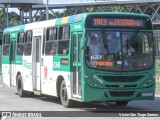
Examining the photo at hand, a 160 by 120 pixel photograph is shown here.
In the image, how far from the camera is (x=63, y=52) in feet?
53.6

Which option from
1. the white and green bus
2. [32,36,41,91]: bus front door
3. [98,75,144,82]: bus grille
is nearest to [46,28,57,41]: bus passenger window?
the white and green bus

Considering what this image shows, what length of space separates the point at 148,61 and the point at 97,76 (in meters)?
1.72

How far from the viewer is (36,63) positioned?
19.5 m

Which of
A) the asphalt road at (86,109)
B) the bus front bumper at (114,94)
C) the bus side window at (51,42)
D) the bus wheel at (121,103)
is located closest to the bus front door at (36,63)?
the bus side window at (51,42)

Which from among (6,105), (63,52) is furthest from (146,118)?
(6,105)

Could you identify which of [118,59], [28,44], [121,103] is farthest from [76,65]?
[28,44]

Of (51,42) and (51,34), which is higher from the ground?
(51,34)

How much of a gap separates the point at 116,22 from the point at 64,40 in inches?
84.1

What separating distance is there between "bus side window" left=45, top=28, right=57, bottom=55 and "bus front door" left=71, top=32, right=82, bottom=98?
69.8 inches

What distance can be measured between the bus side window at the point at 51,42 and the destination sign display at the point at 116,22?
2.73m

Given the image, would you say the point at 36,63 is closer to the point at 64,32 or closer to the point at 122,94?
the point at 64,32

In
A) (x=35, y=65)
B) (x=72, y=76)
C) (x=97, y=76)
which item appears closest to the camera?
(x=97, y=76)

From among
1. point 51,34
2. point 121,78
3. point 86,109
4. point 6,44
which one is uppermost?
point 51,34

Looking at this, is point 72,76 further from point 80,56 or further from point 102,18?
point 102,18
